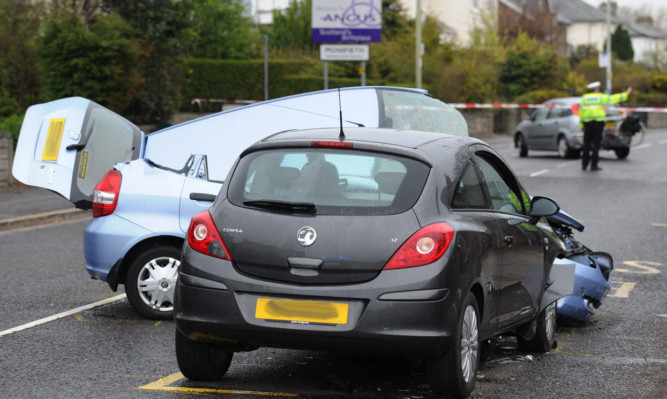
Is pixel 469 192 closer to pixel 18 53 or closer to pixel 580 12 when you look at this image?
pixel 18 53

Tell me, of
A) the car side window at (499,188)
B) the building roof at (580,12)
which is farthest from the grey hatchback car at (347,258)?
the building roof at (580,12)

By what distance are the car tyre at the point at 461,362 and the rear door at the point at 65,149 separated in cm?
361

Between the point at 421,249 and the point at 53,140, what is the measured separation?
12.5 feet

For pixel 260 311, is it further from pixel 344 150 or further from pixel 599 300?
pixel 599 300

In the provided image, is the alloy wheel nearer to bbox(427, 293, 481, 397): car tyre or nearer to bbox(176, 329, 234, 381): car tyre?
bbox(427, 293, 481, 397): car tyre

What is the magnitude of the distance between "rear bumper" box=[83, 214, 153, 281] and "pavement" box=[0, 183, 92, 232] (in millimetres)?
6747

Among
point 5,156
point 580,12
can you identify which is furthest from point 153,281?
point 580,12

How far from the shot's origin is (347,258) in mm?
5211

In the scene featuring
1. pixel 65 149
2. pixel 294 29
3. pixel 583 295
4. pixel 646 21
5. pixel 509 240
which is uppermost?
pixel 646 21

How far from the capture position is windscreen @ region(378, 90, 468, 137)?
895cm

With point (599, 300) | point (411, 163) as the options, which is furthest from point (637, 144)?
point (411, 163)

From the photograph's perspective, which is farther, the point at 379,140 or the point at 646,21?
the point at 646,21

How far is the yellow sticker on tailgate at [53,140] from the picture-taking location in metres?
7.91

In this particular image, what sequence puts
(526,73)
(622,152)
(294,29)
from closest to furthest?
Result: (622,152), (294,29), (526,73)
